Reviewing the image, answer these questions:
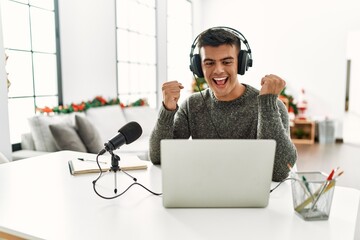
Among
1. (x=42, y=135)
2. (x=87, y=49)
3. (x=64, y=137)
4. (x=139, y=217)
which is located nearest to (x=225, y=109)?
(x=139, y=217)

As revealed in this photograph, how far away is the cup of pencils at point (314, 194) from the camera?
3.06 feet

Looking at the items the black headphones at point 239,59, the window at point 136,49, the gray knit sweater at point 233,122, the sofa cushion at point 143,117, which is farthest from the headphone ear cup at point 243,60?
the window at point 136,49

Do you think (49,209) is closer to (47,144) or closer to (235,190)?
(235,190)

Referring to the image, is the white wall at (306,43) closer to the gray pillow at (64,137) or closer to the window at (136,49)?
the window at (136,49)

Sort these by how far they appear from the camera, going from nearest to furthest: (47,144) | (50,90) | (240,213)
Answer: (240,213), (47,144), (50,90)

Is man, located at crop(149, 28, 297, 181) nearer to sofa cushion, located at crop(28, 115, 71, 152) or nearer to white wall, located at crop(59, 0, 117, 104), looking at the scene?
sofa cushion, located at crop(28, 115, 71, 152)

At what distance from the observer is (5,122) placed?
2836 mm

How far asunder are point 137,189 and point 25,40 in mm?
2638

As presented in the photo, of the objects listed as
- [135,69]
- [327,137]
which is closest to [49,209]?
[135,69]

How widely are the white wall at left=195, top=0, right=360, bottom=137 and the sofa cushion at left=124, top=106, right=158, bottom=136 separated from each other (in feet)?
9.23

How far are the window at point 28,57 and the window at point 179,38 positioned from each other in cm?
291

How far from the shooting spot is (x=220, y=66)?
145cm

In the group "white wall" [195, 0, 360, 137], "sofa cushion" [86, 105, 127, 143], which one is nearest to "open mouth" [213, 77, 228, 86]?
"sofa cushion" [86, 105, 127, 143]

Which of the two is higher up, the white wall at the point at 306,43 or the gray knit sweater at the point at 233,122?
the white wall at the point at 306,43
